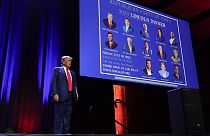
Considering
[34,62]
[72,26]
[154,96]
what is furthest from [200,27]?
[34,62]

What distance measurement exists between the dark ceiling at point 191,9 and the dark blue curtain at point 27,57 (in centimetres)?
179

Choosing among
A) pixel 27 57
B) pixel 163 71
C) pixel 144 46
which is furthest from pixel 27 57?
pixel 163 71

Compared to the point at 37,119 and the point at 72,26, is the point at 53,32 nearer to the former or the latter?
the point at 72,26

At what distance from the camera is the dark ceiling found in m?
4.80

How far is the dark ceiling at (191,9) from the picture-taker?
15.7ft

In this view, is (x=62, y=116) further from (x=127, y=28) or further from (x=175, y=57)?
(x=175, y=57)

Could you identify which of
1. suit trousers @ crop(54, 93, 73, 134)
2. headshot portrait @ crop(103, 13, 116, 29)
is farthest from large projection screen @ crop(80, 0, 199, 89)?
suit trousers @ crop(54, 93, 73, 134)

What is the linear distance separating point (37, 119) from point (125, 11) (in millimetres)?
1848

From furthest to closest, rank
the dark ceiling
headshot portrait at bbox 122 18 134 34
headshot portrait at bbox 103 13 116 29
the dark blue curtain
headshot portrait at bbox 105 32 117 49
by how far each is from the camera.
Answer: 1. the dark ceiling
2. headshot portrait at bbox 122 18 134 34
3. headshot portrait at bbox 103 13 116 29
4. headshot portrait at bbox 105 32 117 49
5. the dark blue curtain

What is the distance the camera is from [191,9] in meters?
4.96

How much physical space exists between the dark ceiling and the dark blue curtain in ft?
5.86

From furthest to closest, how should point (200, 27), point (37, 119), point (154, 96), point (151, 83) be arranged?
point (200, 27) → point (154, 96) → point (151, 83) → point (37, 119)

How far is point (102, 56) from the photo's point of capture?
3213 millimetres

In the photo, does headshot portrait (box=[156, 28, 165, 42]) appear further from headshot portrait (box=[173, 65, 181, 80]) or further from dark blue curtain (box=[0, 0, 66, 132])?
dark blue curtain (box=[0, 0, 66, 132])
